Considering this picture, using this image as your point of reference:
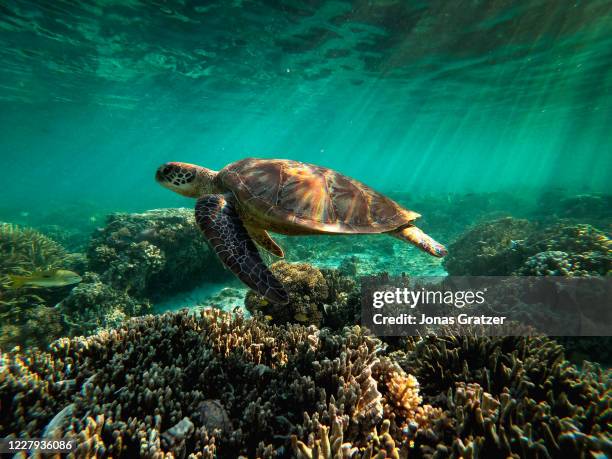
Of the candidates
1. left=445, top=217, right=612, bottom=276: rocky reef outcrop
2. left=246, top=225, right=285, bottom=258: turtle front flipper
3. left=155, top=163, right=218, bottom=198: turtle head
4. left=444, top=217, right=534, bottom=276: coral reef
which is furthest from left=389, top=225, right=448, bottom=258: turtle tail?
left=444, top=217, right=534, bottom=276: coral reef

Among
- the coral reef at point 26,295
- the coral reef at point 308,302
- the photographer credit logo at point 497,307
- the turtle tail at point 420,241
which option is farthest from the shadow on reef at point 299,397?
the coral reef at point 26,295

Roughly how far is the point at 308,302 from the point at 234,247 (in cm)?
212

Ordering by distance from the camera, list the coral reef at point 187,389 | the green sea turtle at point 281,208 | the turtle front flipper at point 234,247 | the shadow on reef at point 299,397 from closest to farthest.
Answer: the shadow on reef at point 299,397, the coral reef at point 187,389, the turtle front flipper at point 234,247, the green sea turtle at point 281,208

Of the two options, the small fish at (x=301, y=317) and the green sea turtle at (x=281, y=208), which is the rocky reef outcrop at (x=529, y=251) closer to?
the green sea turtle at (x=281, y=208)

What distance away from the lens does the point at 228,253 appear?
3355mm

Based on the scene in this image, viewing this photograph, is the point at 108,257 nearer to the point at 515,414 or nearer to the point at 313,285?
the point at 313,285

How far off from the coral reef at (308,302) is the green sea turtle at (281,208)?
0.66 metres

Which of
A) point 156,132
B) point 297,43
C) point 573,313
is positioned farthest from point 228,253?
point 156,132

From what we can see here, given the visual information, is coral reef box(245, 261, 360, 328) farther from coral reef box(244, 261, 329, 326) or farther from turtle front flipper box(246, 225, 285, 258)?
turtle front flipper box(246, 225, 285, 258)

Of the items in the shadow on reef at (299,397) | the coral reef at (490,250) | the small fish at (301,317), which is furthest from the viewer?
the coral reef at (490,250)

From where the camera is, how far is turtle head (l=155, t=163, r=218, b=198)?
5168mm

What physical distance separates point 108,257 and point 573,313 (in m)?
10.7

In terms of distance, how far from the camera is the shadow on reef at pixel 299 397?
6.78 ft

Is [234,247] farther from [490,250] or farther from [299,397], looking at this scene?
[490,250]
